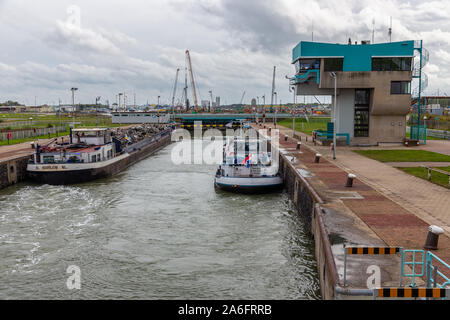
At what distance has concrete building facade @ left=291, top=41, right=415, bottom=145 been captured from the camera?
43.9m

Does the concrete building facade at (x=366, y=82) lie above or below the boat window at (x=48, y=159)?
above

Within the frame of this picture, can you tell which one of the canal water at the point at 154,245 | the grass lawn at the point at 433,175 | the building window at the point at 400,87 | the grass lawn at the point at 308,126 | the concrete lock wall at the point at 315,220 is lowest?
the canal water at the point at 154,245

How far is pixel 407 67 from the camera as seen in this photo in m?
45.0

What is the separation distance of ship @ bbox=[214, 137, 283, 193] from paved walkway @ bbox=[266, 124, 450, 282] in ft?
8.85

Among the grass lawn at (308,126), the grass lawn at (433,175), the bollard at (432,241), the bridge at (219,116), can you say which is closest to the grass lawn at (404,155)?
the grass lawn at (433,175)

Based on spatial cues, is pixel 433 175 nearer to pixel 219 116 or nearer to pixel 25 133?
pixel 25 133

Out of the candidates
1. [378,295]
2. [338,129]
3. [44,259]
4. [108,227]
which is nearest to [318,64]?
[338,129]

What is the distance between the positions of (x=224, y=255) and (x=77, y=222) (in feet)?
30.4

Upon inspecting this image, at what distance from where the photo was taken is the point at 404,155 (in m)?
37.0

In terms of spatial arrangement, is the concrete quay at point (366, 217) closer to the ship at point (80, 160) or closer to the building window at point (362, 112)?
the ship at point (80, 160)

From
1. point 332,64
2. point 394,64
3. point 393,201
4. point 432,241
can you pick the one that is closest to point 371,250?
point 432,241

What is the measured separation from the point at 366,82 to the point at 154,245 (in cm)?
3192

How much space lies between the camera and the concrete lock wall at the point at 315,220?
1209 centimetres

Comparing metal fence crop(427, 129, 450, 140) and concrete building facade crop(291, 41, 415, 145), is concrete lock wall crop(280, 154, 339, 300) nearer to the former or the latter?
concrete building facade crop(291, 41, 415, 145)
